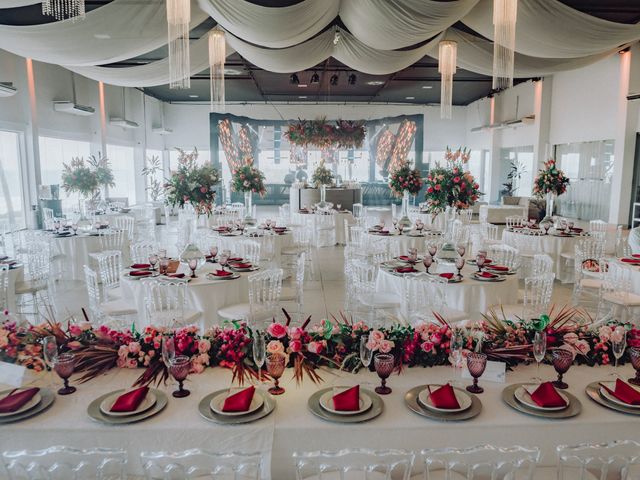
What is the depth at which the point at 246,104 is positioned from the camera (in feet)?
68.1

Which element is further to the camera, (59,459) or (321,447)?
(321,447)

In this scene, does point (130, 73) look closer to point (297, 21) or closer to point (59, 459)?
point (297, 21)

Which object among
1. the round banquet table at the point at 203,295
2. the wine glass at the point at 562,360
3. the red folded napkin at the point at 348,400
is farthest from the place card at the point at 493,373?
the round banquet table at the point at 203,295

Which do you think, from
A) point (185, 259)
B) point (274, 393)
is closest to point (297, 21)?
point (185, 259)

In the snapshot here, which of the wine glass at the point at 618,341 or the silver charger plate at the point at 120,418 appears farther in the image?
the wine glass at the point at 618,341

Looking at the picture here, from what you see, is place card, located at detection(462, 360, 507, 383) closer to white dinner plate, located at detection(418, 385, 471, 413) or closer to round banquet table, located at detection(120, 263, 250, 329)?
white dinner plate, located at detection(418, 385, 471, 413)

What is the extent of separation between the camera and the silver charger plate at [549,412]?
219cm

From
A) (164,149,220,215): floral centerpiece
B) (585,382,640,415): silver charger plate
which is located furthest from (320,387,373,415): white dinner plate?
(164,149,220,215): floral centerpiece

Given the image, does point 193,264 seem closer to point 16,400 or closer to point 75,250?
point 16,400

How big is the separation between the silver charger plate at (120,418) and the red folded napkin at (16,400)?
279mm

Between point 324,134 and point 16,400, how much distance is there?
13.6 meters

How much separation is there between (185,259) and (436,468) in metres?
3.48

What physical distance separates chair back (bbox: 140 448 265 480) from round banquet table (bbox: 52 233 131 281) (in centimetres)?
692

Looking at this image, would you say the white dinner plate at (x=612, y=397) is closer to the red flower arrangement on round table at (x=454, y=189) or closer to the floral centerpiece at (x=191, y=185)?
the red flower arrangement on round table at (x=454, y=189)
